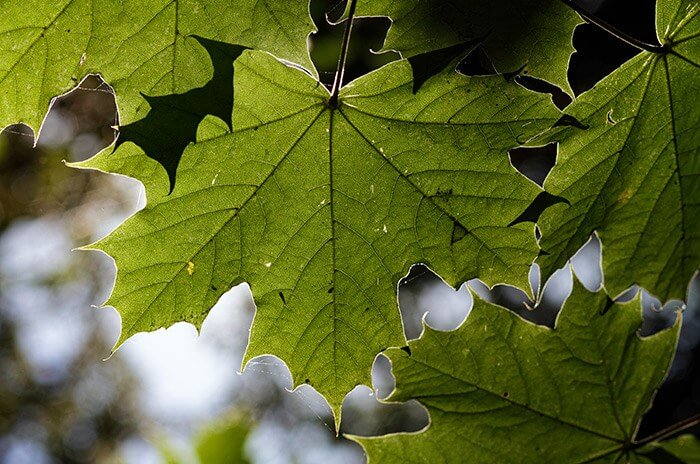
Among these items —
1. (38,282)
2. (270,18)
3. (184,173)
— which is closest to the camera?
(270,18)

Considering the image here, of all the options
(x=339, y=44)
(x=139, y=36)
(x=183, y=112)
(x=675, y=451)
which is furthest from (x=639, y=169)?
(x=339, y=44)

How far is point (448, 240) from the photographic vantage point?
1.63 meters

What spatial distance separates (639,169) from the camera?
165 cm

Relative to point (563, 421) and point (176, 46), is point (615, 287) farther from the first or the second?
point (176, 46)

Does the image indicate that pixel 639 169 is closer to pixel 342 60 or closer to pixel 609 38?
pixel 342 60

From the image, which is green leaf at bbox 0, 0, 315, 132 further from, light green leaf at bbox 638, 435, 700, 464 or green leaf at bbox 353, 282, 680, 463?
light green leaf at bbox 638, 435, 700, 464

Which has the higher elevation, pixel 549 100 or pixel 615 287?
pixel 549 100

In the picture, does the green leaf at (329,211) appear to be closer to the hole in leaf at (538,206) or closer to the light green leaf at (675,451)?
the hole in leaf at (538,206)

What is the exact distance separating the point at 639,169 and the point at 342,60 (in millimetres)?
727

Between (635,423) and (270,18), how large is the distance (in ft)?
3.97

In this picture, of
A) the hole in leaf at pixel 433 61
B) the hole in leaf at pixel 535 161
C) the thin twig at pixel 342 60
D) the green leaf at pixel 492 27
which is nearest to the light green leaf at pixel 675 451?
the green leaf at pixel 492 27

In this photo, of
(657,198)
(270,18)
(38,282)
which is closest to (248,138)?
(270,18)

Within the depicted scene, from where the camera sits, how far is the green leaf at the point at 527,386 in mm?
1639

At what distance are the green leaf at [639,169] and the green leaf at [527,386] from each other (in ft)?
0.40
